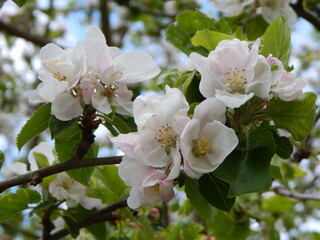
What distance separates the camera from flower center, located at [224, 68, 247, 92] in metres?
1.10

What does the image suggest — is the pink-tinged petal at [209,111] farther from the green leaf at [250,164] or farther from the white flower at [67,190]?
the white flower at [67,190]

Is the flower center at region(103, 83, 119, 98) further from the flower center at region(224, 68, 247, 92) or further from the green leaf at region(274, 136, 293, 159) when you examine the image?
the green leaf at region(274, 136, 293, 159)

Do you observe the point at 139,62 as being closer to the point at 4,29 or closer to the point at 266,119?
the point at 266,119

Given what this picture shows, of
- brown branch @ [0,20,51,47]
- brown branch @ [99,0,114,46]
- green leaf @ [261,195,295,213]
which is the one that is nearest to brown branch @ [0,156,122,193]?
green leaf @ [261,195,295,213]

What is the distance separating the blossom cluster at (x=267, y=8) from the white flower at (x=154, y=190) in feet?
3.78

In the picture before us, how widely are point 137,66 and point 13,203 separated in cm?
60

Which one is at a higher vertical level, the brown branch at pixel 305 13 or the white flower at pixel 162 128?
the white flower at pixel 162 128

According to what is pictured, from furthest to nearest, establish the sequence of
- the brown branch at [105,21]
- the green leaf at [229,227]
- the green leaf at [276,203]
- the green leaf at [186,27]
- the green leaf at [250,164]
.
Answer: the brown branch at [105,21], the green leaf at [276,203], the green leaf at [229,227], the green leaf at [186,27], the green leaf at [250,164]

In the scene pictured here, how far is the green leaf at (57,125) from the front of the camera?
1.15 m

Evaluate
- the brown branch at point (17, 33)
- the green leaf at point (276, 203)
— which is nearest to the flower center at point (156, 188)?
the green leaf at point (276, 203)

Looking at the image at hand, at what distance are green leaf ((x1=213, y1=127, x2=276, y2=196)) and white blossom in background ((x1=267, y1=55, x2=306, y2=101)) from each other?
90 mm

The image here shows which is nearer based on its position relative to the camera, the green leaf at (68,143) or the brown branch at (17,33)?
the green leaf at (68,143)

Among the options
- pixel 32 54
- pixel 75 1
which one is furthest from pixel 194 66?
pixel 75 1

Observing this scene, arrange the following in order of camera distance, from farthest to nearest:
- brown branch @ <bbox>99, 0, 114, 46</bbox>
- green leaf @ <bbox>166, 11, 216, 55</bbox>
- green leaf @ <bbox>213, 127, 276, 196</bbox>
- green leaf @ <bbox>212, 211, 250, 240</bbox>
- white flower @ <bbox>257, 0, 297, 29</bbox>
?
brown branch @ <bbox>99, 0, 114, 46</bbox> → green leaf @ <bbox>212, 211, 250, 240</bbox> → white flower @ <bbox>257, 0, 297, 29</bbox> → green leaf @ <bbox>166, 11, 216, 55</bbox> → green leaf @ <bbox>213, 127, 276, 196</bbox>
